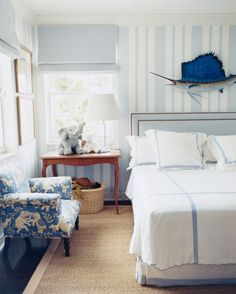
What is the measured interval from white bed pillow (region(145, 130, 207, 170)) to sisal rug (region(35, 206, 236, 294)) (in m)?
0.85

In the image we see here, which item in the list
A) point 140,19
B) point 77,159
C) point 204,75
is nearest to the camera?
point 77,159

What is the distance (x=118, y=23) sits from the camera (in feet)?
12.6

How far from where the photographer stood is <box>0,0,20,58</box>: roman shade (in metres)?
2.59

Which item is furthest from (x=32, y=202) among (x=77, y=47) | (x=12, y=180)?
(x=77, y=47)

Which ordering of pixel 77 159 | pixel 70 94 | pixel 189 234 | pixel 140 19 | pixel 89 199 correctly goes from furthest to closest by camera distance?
pixel 70 94 → pixel 140 19 → pixel 89 199 → pixel 77 159 → pixel 189 234

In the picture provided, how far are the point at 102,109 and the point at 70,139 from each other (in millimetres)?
539

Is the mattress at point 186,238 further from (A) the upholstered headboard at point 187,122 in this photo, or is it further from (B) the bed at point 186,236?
(A) the upholstered headboard at point 187,122

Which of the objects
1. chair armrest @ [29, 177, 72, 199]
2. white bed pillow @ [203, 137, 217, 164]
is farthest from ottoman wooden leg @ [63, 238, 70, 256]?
white bed pillow @ [203, 137, 217, 164]

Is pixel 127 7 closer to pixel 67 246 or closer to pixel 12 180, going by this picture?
pixel 12 180

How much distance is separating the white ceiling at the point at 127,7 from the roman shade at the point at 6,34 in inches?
26.9

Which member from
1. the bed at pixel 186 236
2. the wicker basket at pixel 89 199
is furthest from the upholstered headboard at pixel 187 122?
the bed at pixel 186 236

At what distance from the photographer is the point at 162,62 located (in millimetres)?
3936

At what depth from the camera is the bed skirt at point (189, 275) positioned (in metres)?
2.09

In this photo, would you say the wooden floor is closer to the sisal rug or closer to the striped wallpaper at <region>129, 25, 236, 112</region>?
the sisal rug
